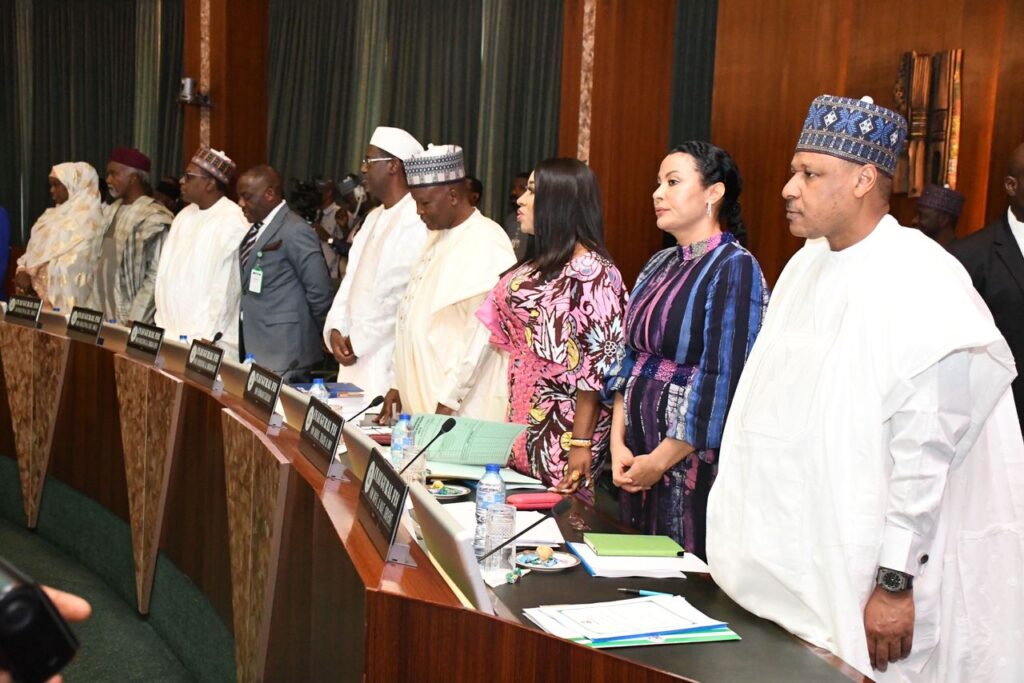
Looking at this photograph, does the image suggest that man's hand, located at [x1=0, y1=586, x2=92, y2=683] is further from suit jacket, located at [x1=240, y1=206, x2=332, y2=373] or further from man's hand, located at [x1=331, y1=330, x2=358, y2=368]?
suit jacket, located at [x1=240, y1=206, x2=332, y2=373]

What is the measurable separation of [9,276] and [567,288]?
8669mm

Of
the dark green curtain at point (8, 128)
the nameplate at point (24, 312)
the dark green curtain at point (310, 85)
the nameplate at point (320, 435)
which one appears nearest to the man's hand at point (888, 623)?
the nameplate at point (320, 435)

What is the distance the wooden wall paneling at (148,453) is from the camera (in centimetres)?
311

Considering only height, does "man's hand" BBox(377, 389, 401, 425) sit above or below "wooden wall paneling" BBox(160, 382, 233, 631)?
above

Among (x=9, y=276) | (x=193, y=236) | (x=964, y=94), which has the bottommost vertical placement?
(x=9, y=276)

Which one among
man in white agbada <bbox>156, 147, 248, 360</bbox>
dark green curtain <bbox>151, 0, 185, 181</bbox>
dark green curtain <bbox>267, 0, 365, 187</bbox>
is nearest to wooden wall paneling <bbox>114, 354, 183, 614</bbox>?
man in white agbada <bbox>156, 147, 248, 360</bbox>

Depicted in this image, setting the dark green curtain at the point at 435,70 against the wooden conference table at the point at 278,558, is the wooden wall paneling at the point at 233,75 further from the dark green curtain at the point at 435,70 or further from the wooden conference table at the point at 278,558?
the wooden conference table at the point at 278,558

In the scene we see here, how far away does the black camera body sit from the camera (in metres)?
0.58

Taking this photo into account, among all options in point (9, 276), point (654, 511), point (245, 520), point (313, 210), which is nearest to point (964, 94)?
point (654, 511)

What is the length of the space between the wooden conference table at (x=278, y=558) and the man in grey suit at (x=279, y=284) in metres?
0.79

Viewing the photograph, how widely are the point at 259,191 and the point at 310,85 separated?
589 centimetres

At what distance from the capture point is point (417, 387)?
3.58 meters

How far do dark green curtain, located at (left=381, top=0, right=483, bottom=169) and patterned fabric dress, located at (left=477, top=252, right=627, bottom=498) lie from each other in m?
6.39

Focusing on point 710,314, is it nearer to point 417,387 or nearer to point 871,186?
point 871,186
